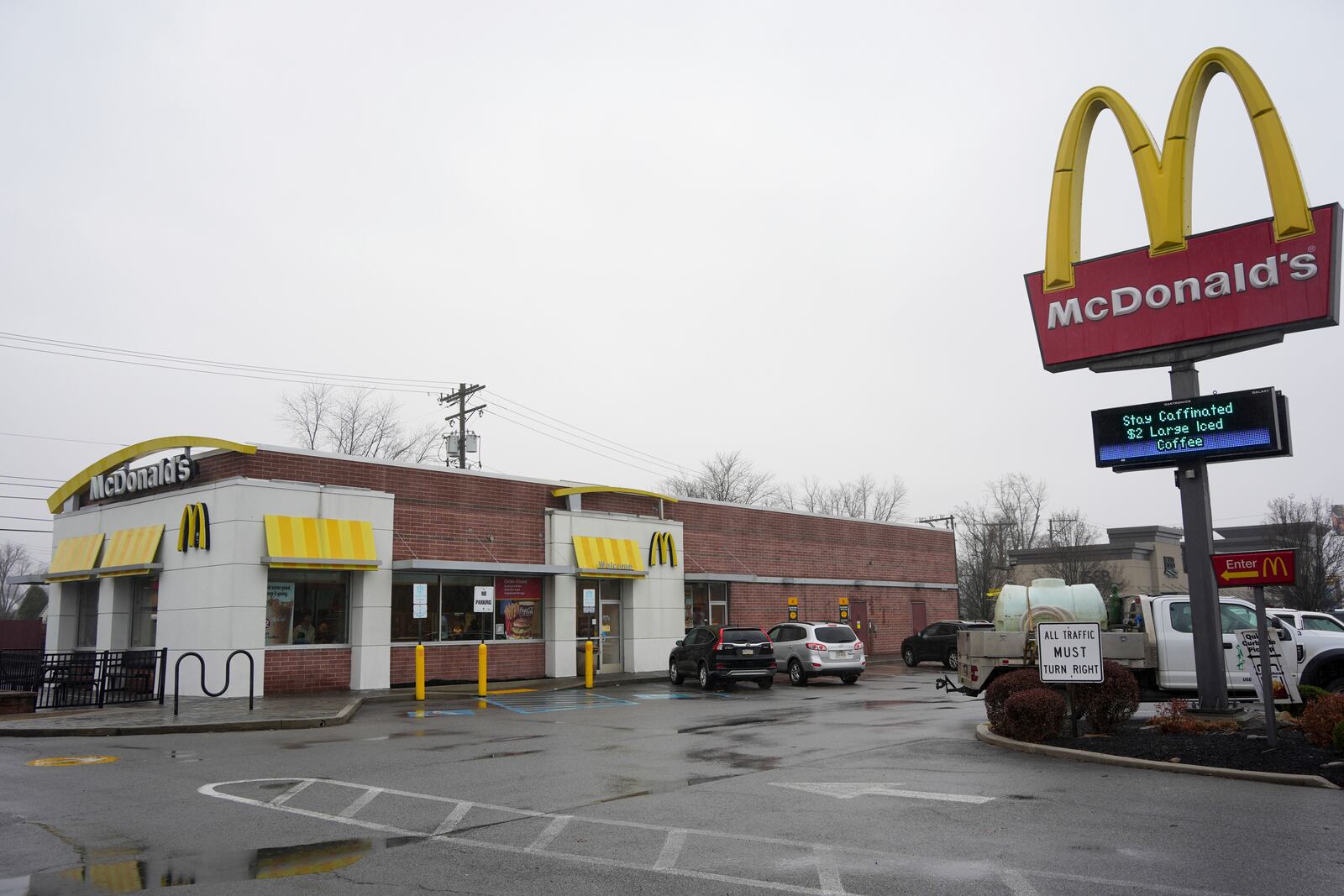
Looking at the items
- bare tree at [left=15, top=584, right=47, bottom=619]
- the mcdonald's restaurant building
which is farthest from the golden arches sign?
bare tree at [left=15, top=584, right=47, bottom=619]

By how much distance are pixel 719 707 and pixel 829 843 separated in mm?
12953

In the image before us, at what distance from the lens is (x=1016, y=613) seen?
17422 millimetres

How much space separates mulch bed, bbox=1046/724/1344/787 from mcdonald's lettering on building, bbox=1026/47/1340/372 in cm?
592

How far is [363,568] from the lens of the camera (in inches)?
937

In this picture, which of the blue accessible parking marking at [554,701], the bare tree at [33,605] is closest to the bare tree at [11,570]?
the bare tree at [33,605]

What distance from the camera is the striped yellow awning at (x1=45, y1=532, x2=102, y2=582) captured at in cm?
2548

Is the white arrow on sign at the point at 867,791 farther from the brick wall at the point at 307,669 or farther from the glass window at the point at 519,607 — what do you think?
the glass window at the point at 519,607

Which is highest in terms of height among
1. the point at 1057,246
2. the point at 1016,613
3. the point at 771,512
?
the point at 1057,246

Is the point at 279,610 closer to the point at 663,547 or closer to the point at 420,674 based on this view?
the point at 420,674

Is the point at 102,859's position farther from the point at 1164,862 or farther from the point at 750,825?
the point at 1164,862

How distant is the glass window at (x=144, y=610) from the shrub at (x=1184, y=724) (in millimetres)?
22306

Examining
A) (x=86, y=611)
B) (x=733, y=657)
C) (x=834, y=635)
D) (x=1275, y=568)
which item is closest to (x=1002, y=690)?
(x=1275, y=568)

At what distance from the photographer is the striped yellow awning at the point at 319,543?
73.2 feet

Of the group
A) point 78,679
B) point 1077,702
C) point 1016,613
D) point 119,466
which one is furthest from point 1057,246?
point 119,466
